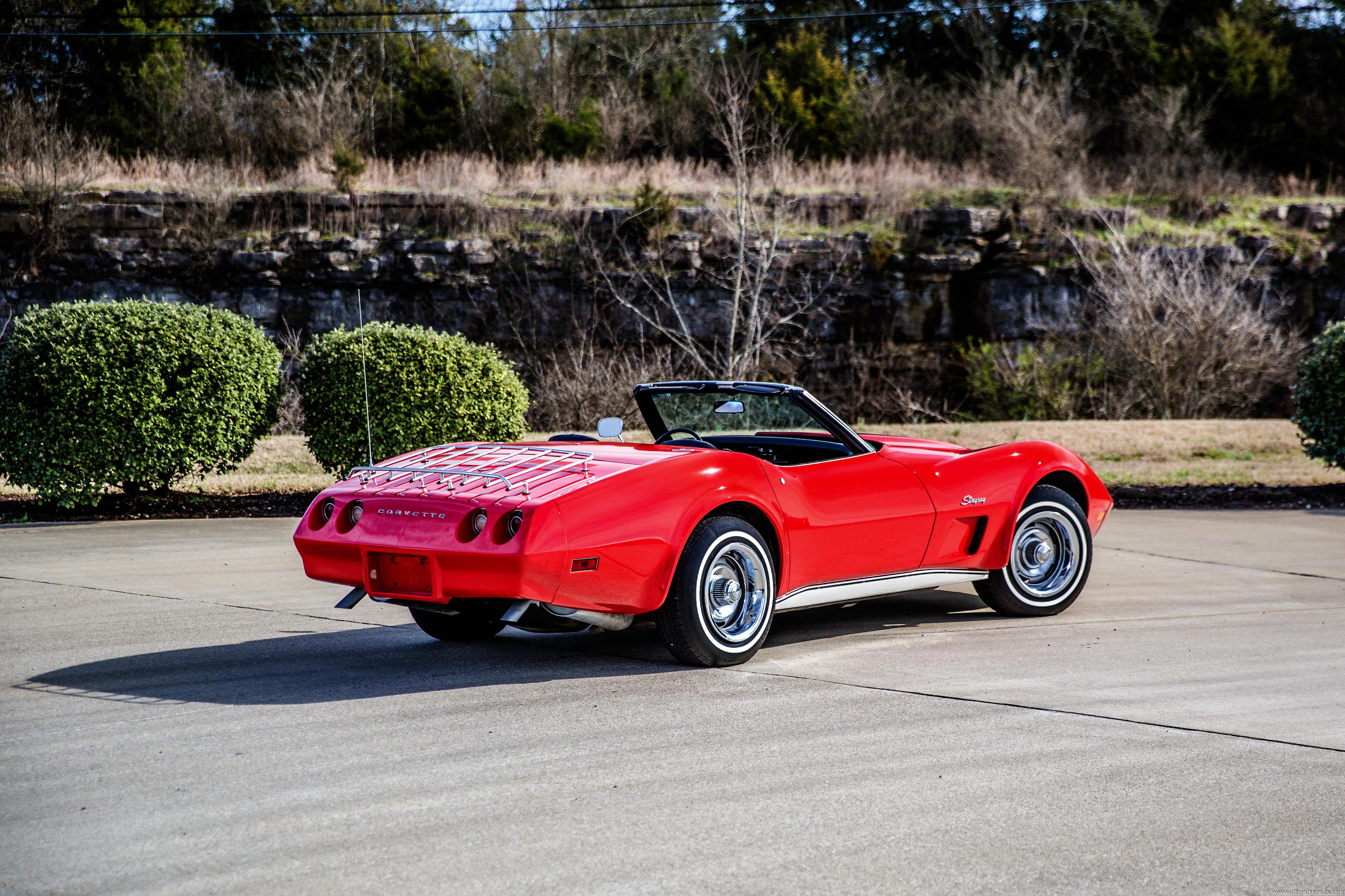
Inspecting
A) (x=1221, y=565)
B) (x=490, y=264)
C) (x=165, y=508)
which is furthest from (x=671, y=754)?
(x=490, y=264)

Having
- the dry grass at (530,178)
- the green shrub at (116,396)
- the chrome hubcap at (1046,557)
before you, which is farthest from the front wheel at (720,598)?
the dry grass at (530,178)

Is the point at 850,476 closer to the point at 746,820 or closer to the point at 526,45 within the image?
the point at 746,820

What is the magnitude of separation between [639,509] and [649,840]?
78.8 inches

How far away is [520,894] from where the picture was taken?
3.15 meters

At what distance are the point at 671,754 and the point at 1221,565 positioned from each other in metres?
6.22

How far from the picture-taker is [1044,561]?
711cm

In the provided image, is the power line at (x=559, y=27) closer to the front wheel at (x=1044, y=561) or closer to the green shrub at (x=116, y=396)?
the green shrub at (x=116, y=396)

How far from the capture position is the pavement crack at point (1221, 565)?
8.56m

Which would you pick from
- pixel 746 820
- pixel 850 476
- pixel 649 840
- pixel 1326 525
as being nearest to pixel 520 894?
pixel 649 840

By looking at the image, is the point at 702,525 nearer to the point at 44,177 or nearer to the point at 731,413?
the point at 731,413

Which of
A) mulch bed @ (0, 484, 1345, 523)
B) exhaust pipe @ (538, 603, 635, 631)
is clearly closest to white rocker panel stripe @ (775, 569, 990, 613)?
exhaust pipe @ (538, 603, 635, 631)

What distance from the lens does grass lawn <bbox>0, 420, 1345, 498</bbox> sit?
48.5ft

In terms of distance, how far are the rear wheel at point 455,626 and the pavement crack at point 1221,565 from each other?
5.49 meters

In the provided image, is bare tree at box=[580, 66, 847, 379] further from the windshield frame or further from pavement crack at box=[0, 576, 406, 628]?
the windshield frame
